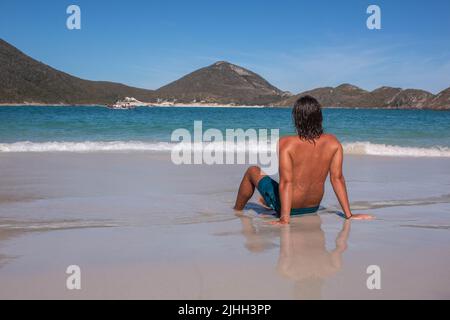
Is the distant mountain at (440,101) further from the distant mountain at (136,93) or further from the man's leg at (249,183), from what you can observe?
the man's leg at (249,183)

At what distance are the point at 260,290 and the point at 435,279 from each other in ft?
4.24

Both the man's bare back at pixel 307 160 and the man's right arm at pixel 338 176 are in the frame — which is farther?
the man's right arm at pixel 338 176

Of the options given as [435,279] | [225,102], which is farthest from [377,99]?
[435,279]

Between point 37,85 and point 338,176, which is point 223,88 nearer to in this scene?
point 37,85

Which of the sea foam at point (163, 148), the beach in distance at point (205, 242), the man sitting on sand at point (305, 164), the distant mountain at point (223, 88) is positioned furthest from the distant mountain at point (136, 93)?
the man sitting on sand at point (305, 164)

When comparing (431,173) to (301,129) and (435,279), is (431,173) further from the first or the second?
(435,279)

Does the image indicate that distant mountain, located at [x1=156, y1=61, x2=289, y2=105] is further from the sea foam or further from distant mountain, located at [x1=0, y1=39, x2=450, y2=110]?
the sea foam

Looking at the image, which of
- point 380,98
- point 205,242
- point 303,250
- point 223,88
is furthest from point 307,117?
point 223,88

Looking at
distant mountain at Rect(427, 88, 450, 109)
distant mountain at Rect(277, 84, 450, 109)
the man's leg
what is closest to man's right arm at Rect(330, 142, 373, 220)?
the man's leg

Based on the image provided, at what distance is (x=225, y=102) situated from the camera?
431ft

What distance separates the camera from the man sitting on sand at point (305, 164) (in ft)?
15.7

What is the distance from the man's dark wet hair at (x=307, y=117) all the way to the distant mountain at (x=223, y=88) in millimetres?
119620

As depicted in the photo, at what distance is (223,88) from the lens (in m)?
159

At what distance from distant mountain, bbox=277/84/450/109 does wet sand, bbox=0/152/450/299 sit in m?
79.3
